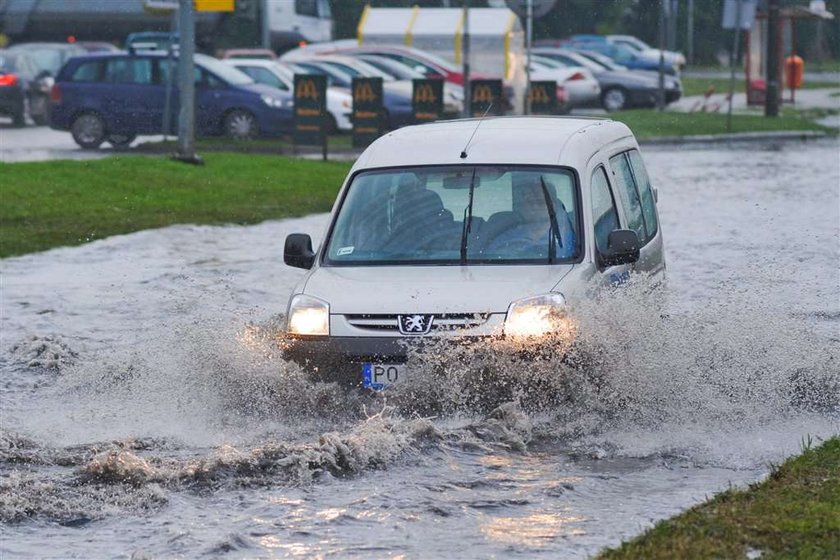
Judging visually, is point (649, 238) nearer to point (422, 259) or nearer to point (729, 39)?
point (422, 259)

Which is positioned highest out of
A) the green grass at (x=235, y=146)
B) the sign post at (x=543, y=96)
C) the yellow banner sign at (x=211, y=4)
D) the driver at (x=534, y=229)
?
the yellow banner sign at (x=211, y=4)

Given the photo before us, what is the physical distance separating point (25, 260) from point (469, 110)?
16.1m

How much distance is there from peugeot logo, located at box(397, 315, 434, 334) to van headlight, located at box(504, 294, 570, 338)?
0.38 meters

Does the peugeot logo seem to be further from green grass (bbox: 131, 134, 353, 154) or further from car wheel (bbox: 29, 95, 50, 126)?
car wheel (bbox: 29, 95, 50, 126)

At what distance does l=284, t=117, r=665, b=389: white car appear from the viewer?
30.2 ft

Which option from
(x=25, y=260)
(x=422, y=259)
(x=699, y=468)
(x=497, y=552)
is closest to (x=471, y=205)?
(x=422, y=259)

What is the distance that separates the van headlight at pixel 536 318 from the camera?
29.8 feet

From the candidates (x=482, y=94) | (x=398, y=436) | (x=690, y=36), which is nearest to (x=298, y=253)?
(x=398, y=436)

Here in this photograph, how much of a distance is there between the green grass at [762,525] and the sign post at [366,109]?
23386mm

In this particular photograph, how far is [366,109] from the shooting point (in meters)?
30.9

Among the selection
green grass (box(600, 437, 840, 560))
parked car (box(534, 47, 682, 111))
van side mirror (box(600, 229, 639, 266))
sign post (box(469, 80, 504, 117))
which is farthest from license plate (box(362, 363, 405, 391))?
parked car (box(534, 47, 682, 111))

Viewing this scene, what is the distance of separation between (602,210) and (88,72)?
2359 centimetres

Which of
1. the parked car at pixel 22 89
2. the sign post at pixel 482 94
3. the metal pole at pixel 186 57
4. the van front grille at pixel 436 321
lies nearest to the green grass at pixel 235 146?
the sign post at pixel 482 94

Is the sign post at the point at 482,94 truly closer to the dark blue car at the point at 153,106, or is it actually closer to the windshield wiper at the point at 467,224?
the dark blue car at the point at 153,106
